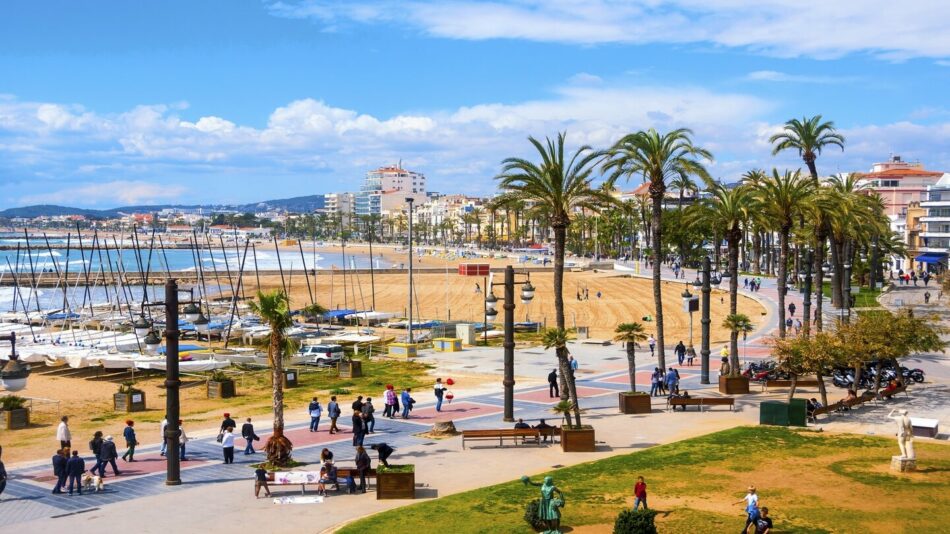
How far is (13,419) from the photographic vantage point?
31203 mm

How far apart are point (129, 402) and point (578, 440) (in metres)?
19.0

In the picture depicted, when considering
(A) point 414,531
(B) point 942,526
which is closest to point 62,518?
(A) point 414,531

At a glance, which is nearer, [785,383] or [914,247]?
[785,383]

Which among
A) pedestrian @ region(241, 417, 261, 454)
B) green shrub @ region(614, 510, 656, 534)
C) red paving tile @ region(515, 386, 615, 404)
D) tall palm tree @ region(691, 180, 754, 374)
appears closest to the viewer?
green shrub @ region(614, 510, 656, 534)

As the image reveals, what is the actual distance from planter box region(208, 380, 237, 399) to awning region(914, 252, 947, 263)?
91.4 metres

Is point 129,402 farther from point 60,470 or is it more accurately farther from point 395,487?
point 395,487

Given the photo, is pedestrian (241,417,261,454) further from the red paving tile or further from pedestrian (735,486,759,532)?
pedestrian (735,486,759,532)

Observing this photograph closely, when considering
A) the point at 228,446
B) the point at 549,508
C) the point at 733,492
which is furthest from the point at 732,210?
the point at 549,508

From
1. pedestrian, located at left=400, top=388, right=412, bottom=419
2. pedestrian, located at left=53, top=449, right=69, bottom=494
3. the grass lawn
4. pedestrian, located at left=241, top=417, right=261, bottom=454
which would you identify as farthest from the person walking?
pedestrian, located at left=53, top=449, right=69, bottom=494

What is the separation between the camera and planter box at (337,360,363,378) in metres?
42.6

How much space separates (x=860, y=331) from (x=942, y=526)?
49.6ft

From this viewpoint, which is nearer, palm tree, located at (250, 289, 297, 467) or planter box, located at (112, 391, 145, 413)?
palm tree, located at (250, 289, 297, 467)

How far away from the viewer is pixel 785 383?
37.8 metres

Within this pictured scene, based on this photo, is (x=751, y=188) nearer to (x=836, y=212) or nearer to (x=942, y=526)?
(x=836, y=212)
